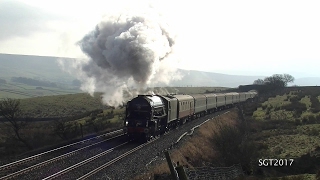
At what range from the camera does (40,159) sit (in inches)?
704

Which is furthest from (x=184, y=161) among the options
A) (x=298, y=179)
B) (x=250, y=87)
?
(x=250, y=87)

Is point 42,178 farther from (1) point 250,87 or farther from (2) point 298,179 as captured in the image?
(1) point 250,87

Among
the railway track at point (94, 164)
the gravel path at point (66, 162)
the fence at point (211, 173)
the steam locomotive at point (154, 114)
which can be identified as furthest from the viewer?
the steam locomotive at point (154, 114)

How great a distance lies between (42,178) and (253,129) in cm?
2617

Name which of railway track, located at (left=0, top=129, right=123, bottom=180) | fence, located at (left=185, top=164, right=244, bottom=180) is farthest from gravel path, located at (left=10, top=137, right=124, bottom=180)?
fence, located at (left=185, top=164, right=244, bottom=180)

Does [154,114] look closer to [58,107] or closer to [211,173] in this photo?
[211,173]

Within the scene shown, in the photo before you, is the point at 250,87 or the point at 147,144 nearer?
the point at 147,144

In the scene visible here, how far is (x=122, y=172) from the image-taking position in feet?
50.3

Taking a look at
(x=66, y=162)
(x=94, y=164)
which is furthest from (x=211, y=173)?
(x=66, y=162)

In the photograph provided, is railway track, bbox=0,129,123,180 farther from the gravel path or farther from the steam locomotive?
the steam locomotive

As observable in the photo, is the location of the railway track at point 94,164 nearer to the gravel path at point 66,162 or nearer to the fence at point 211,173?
the gravel path at point 66,162

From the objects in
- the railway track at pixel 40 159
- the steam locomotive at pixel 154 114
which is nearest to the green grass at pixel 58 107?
the steam locomotive at pixel 154 114

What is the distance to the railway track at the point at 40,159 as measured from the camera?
15.3 m

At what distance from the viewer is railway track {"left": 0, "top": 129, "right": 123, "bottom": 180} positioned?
604 inches
